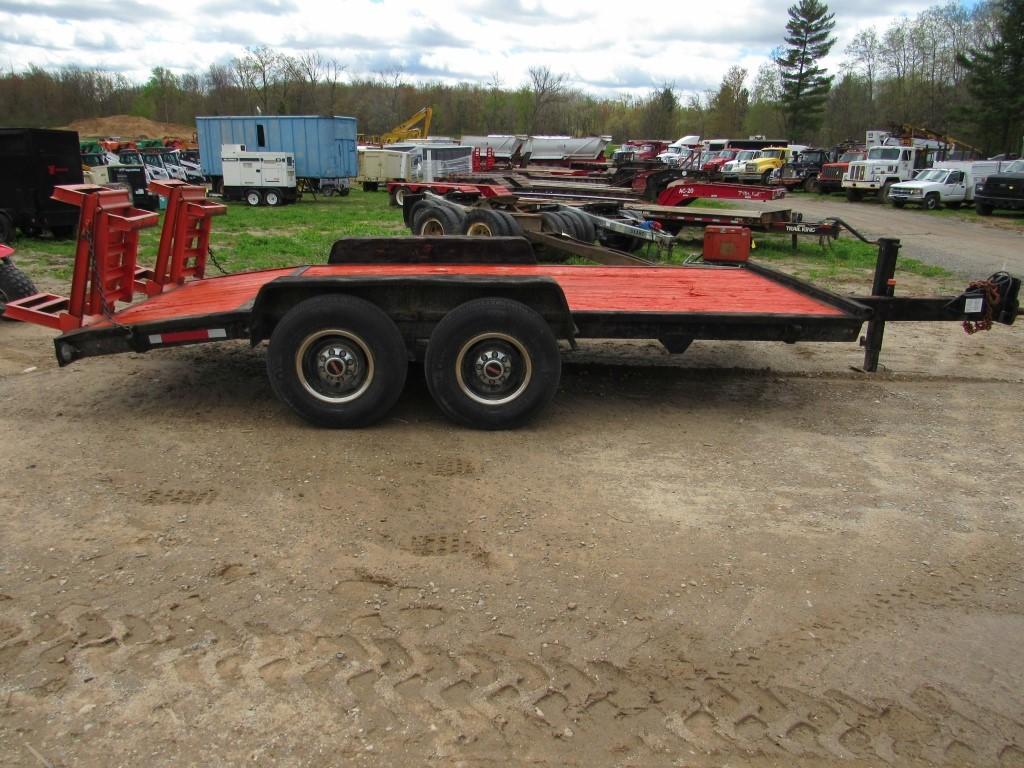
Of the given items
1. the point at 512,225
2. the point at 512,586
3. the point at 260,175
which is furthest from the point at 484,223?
the point at 260,175

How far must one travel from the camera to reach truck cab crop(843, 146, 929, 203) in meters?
34.1

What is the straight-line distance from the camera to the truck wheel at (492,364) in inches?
210

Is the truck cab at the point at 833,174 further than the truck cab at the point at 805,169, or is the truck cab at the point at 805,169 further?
the truck cab at the point at 805,169

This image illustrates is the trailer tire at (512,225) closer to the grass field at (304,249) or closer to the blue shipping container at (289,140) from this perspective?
the grass field at (304,249)

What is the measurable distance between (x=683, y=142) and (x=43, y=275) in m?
55.6

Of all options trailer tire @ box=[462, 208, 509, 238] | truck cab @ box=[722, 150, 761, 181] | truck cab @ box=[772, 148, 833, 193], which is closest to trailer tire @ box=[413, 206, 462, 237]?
trailer tire @ box=[462, 208, 509, 238]

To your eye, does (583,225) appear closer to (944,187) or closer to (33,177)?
(33,177)

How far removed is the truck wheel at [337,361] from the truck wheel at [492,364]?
0.97 ft

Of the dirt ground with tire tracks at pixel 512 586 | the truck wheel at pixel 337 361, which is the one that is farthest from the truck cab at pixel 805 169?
the truck wheel at pixel 337 361

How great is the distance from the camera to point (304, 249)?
14492mm

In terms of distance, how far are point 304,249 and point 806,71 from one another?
66.8m

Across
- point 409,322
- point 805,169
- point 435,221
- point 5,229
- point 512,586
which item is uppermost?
point 805,169

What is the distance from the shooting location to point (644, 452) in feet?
17.3

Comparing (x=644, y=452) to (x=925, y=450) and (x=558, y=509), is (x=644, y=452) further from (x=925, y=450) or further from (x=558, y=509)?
(x=925, y=450)
